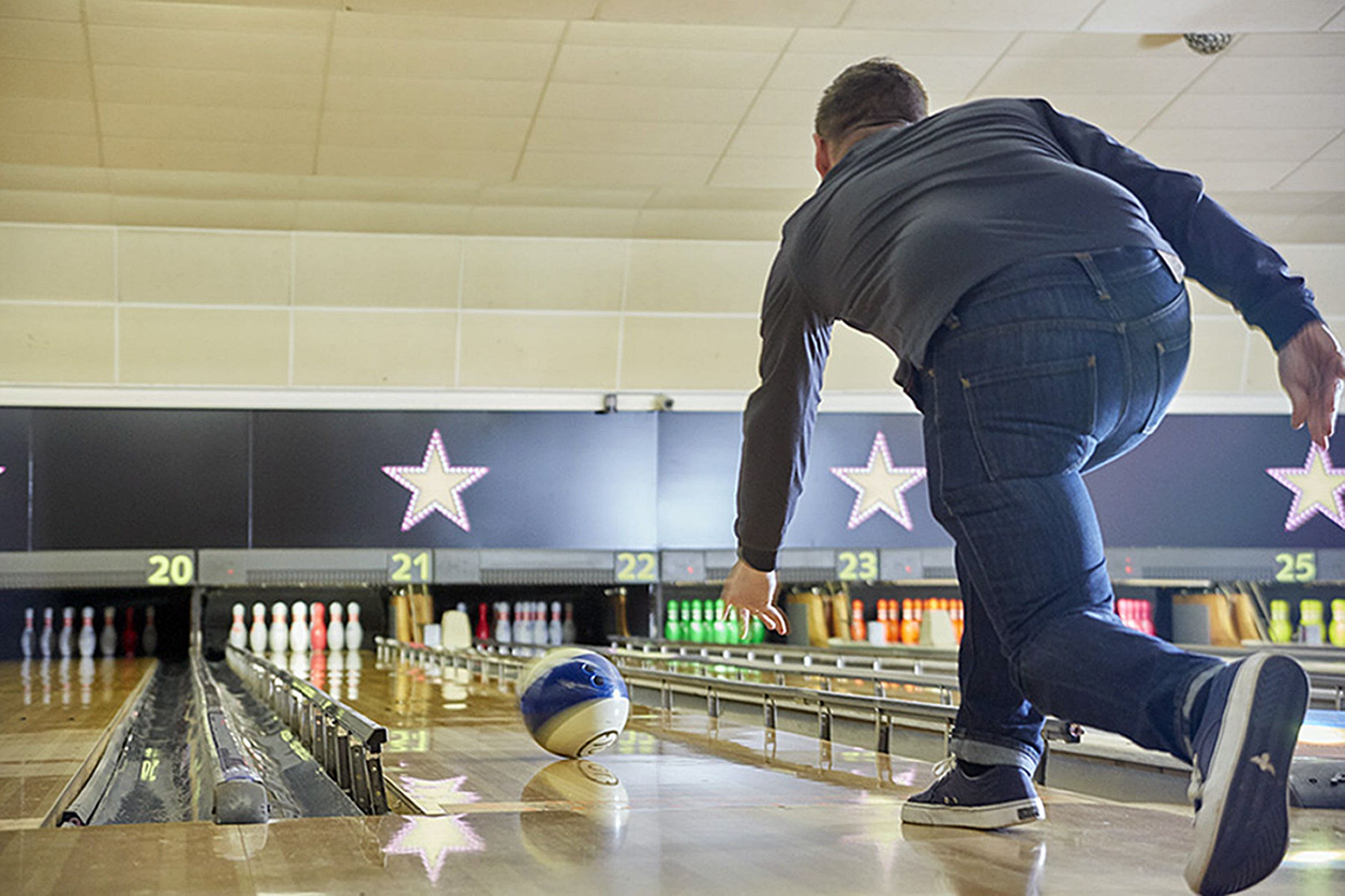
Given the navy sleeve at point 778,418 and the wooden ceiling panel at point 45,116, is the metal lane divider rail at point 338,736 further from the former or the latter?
the wooden ceiling panel at point 45,116

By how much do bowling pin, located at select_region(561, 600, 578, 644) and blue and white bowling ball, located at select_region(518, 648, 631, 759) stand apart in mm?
5340

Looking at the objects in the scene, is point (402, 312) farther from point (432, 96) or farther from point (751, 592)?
point (751, 592)

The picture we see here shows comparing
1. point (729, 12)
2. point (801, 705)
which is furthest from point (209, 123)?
point (801, 705)

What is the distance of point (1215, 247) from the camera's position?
3.92 feet

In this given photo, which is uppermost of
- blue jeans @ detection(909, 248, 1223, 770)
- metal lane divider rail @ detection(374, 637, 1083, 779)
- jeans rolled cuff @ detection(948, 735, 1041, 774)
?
blue jeans @ detection(909, 248, 1223, 770)

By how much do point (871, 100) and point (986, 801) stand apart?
2.37 feet

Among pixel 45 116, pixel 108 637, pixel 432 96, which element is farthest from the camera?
pixel 108 637

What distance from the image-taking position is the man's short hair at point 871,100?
1.42m

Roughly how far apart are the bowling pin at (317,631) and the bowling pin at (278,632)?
136mm

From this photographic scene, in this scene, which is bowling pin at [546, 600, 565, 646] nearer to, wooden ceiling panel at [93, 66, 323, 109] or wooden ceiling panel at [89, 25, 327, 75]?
wooden ceiling panel at [93, 66, 323, 109]

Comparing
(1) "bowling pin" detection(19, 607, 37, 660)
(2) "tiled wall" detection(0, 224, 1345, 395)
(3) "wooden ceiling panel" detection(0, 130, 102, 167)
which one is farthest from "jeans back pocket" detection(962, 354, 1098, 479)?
(1) "bowling pin" detection(19, 607, 37, 660)

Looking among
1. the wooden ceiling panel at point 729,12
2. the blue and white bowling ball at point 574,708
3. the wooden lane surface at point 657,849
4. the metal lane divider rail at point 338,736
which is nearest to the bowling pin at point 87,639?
the metal lane divider rail at point 338,736

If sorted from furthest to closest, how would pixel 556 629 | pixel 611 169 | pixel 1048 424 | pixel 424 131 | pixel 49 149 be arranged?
pixel 556 629, pixel 611 169, pixel 49 149, pixel 424 131, pixel 1048 424

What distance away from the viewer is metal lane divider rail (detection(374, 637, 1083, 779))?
2248 mm
